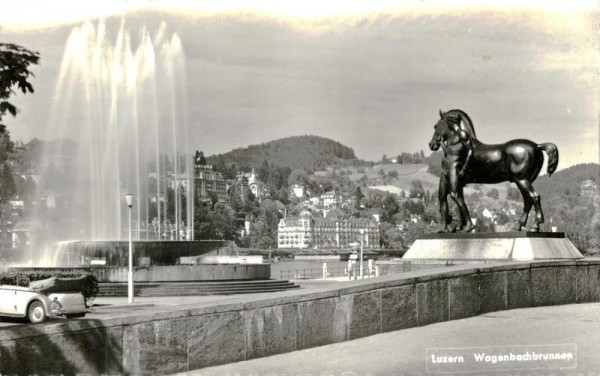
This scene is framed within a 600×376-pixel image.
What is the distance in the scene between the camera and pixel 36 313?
696 inches

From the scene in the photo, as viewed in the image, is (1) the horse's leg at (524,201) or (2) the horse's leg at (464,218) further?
(2) the horse's leg at (464,218)

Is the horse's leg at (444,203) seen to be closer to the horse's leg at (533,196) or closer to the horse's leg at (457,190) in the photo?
the horse's leg at (457,190)

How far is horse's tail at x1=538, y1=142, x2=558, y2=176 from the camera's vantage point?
18753mm

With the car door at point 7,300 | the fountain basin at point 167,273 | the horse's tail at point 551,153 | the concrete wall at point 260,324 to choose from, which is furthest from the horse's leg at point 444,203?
the fountain basin at point 167,273

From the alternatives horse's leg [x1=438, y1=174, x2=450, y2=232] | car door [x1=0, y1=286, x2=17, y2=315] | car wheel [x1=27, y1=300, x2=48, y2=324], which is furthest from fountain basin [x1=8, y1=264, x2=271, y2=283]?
horse's leg [x1=438, y1=174, x2=450, y2=232]

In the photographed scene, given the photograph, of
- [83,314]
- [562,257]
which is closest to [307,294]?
[562,257]

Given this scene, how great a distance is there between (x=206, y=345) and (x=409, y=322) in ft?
11.4

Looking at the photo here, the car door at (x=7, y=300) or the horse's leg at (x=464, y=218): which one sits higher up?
the horse's leg at (x=464, y=218)

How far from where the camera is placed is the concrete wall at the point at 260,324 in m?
8.52

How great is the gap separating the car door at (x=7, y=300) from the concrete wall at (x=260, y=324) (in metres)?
8.93

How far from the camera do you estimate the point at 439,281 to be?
42.7 feet

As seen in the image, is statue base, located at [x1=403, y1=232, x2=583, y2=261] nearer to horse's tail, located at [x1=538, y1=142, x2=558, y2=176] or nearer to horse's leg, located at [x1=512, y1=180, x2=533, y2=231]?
horse's leg, located at [x1=512, y1=180, x2=533, y2=231]

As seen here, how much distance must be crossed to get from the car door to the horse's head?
9.36 meters

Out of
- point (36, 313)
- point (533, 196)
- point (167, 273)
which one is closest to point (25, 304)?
point (36, 313)
